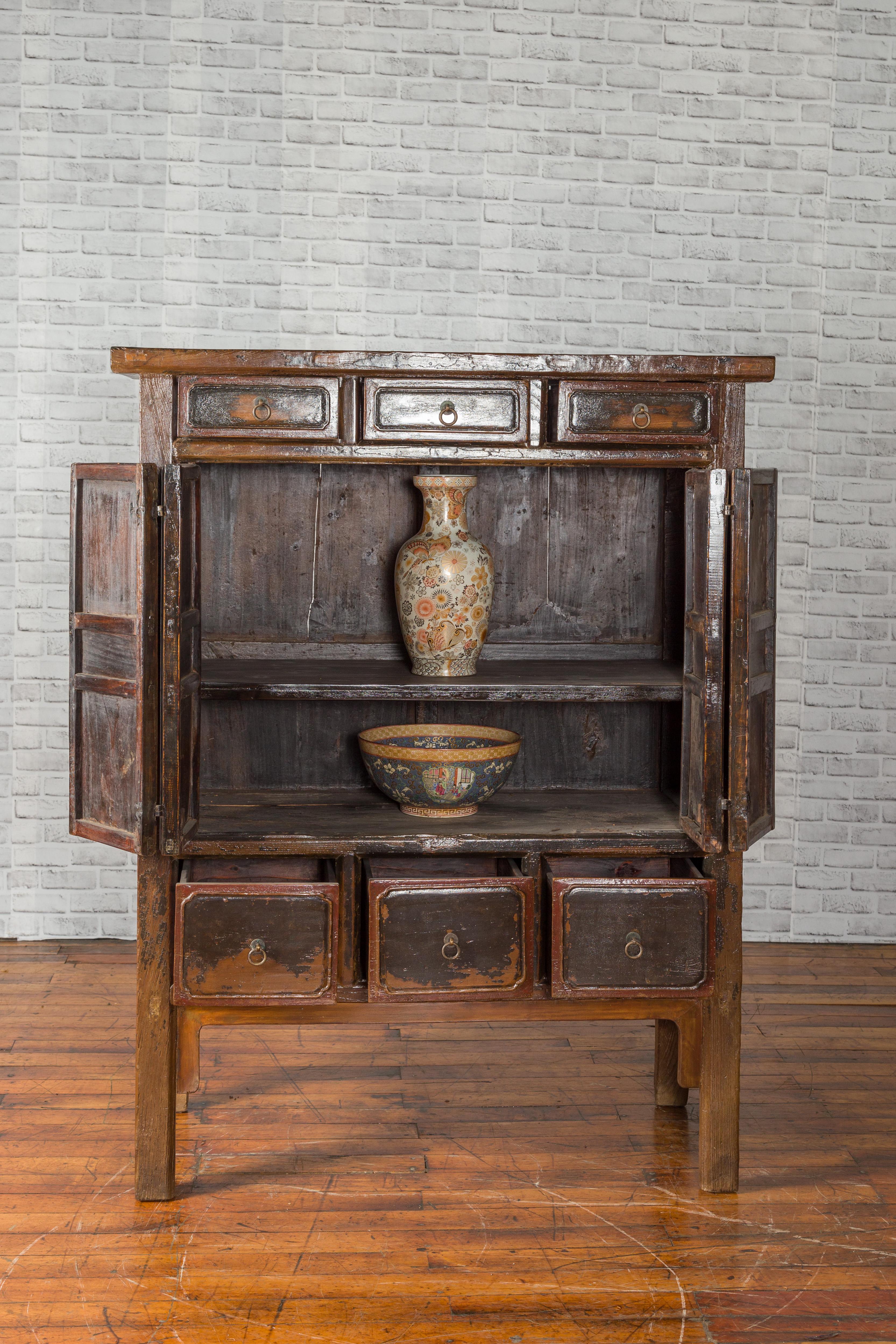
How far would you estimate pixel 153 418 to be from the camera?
266 centimetres

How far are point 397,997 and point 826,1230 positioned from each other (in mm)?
948

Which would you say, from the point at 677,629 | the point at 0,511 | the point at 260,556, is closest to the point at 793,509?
the point at 677,629

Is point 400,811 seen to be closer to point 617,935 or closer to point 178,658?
point 617,935

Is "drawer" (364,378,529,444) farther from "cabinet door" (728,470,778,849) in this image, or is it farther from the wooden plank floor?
the wooden plank floor

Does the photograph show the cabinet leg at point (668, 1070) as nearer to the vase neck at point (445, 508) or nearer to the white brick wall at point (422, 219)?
the vase neck at point (445, 508)

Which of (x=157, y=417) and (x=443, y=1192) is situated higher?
(x=157, y=417)

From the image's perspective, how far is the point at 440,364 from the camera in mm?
2691

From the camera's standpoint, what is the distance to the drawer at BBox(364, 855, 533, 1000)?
2.71 meters

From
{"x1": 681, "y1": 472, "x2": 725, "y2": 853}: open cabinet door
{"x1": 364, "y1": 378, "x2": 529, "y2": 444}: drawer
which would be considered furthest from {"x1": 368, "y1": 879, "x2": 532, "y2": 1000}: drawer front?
{"x1": 364, "y1": 378, "x2": 529, "y2": 444}: drawer

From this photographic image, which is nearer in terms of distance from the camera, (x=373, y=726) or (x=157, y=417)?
(x=157, y=417)

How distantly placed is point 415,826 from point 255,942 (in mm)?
418

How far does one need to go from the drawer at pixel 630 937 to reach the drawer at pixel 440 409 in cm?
93

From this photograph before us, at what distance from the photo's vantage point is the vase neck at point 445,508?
3.11 m

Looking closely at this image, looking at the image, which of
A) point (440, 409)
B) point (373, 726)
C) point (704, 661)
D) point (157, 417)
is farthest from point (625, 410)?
point (373, 726)
